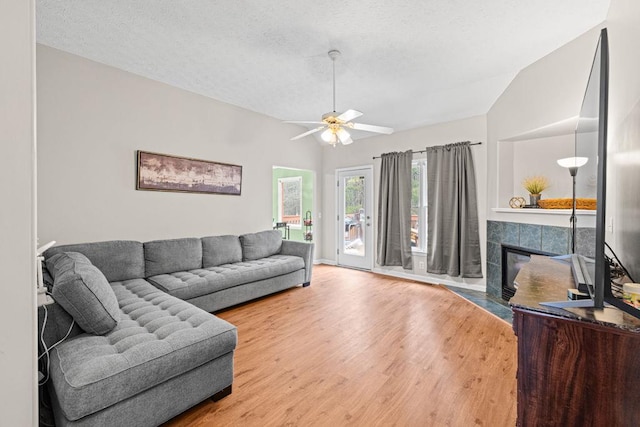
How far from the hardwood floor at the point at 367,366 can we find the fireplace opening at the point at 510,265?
0.55m

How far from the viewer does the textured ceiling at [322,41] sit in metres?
2.22

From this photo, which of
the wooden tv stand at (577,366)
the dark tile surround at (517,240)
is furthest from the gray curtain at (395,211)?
the wooden tv stand at (577,366)

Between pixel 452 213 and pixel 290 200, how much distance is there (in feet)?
13.6

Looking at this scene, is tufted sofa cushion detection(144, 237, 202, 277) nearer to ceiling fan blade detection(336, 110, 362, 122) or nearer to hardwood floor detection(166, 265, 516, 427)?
hardwood floor detection(166, 265, 516, 427)

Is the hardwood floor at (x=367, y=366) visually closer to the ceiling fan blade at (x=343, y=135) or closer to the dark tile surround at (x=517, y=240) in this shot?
the dark tile surround at (x=517, y=240)

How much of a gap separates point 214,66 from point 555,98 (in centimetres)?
374

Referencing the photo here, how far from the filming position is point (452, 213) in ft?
14.1

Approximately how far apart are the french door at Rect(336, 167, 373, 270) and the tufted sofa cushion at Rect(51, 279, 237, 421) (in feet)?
12.8

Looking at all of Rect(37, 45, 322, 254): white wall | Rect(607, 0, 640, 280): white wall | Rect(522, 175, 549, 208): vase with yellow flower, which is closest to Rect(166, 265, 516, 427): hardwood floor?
Rect(607, 0, 640, 280): white wall

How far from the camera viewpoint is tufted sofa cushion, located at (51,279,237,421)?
130 centimetres

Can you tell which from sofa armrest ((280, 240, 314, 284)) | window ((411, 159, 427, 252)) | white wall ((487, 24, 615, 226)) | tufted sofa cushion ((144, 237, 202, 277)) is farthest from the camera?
window ((411, 159, 427, 252))

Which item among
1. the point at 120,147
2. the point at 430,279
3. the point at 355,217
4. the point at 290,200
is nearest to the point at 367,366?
the point at 430,279

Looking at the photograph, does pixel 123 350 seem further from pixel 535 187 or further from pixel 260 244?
pixel 535 187

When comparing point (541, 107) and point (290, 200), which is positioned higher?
point (541, 107)
